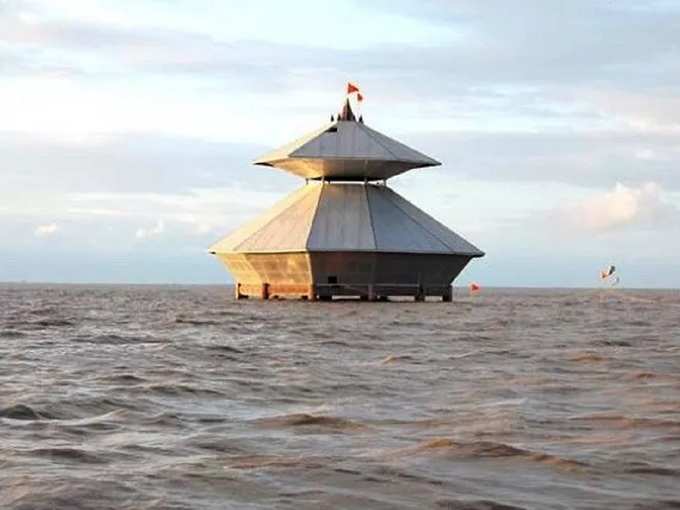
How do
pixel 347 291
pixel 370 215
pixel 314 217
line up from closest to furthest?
1. pixel 347 291
2. pixel 314 217
3. pixel 370 215

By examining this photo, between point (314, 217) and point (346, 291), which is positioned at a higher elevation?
point (314, 217)

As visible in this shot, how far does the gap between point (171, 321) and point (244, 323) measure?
6.94 ft

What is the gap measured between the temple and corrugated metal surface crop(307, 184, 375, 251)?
5 centimetres

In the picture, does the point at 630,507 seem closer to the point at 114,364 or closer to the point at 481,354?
the point at 114,364

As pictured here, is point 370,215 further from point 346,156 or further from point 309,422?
point 309,422

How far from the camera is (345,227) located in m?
64.3

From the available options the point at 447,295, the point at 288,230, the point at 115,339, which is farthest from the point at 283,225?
the point at 115,339

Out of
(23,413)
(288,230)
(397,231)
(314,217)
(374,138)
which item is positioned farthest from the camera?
(374,138)

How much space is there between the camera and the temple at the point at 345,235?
6303 cm

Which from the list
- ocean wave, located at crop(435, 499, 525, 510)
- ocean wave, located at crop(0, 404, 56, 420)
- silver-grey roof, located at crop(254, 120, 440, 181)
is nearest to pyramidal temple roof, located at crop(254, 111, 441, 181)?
silver-grey roof, located at crop(254, 120, 440, 181)

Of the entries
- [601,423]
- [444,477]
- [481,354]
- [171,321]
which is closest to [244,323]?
[171,321]

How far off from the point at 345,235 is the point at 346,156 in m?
4.72

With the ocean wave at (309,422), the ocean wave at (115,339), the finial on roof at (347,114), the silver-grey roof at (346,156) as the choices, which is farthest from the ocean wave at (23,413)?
the finial on roof at (347,114)

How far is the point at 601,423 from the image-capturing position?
12555mm
